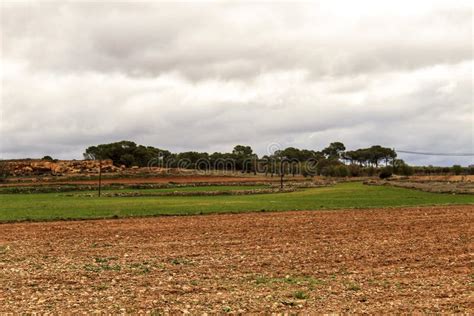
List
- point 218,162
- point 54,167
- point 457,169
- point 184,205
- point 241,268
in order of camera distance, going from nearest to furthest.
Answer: point 241,268 < point 184,205 < point 457,169 < point 54,167 < point 218,162

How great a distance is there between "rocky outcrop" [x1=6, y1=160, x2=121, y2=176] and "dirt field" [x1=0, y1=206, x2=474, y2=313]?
116 meters

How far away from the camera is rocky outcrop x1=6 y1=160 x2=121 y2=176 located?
141 metres

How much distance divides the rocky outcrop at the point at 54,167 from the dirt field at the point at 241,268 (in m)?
116

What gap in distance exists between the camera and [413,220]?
31.9 metres

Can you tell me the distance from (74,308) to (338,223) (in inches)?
819

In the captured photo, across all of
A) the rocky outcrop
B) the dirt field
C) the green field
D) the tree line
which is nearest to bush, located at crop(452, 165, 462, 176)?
the tree line

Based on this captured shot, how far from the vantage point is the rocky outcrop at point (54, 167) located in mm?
141375

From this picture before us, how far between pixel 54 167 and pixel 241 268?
142077 millimetres

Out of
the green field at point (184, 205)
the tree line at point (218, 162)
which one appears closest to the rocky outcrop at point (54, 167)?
the tree line at point (218, 162)

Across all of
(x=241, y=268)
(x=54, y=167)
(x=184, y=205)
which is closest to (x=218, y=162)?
(x=54, y=167)

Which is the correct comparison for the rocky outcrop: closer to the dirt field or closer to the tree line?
the tree line

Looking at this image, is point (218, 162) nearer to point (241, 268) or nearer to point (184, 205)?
point (184, 205)

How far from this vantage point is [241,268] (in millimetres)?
16844

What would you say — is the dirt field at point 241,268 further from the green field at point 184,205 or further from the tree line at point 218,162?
the tree line at point 218,162
